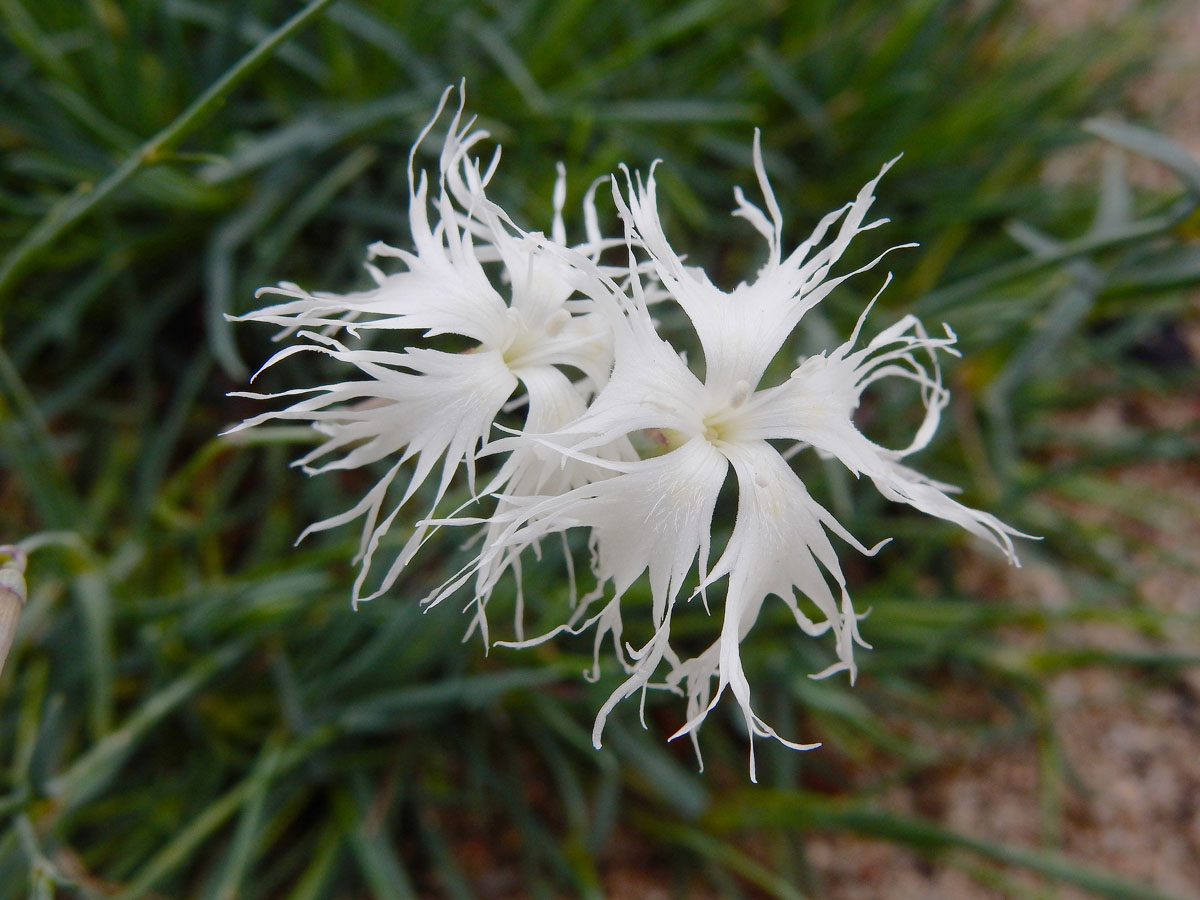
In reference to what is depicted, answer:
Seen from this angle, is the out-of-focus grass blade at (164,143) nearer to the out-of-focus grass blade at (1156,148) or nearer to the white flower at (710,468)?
the white flower at (710,468)

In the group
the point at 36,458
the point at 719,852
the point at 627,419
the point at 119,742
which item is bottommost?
the point at 719,852

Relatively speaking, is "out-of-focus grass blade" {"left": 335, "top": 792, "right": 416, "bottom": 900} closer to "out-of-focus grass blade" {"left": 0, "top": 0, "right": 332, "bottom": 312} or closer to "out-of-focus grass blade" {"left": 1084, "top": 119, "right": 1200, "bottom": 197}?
"out-of-focus grass blade" {"left": 0, "top": 0, "right": 332, "bottom": 312}

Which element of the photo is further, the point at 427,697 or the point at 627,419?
the point at 427,697

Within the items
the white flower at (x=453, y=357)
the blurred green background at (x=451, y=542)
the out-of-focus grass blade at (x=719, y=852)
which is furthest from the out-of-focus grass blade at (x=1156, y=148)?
the out-of-focus grass blade at (x=719, y=852)

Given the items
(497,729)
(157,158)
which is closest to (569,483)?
(157,158)

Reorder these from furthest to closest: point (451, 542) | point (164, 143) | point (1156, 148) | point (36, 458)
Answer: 1. point (451, 542)
2. point (36, 458)
3. point (1156, 148)
4. point (164, 143)

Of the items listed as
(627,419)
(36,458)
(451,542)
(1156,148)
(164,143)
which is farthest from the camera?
(451,542)

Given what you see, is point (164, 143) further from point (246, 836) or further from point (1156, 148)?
point (1156, 148)

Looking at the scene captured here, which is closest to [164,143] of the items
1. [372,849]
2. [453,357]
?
[453,357]
